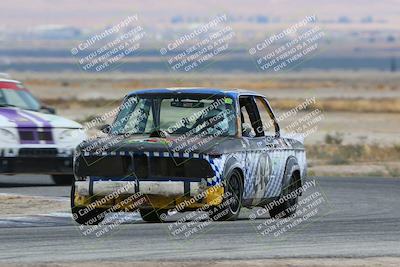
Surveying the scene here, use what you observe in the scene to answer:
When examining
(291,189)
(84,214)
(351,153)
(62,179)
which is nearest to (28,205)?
(84,214)

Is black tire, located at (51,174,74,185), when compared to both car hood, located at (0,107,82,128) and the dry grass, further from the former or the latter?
the dry grass

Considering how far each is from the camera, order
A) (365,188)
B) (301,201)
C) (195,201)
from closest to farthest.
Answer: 1. (195,201)
2. (301,201)
3. (365,188)

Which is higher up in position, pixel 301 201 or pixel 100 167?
pixel 100 167

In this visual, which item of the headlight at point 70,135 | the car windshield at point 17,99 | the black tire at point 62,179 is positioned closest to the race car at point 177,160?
the headlight at point 70,135

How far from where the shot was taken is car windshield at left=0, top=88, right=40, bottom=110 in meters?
21.9

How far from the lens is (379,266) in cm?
1148

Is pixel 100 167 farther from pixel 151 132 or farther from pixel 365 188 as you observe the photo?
pixel 365 188

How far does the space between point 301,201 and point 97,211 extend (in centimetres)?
530

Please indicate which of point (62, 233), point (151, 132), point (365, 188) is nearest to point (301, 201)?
point (365, 188)

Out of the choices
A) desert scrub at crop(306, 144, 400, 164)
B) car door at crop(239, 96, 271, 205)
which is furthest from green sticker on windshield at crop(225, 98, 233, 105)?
desert scrub at crop(306, 144, 400, 164)

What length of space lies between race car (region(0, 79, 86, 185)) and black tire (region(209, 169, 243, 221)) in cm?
645

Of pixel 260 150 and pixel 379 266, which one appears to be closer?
pixel 379 266

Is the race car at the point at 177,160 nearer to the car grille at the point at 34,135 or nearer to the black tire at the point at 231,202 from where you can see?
the black tire at the point at 231,202

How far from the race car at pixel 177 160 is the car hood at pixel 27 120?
5267mm
